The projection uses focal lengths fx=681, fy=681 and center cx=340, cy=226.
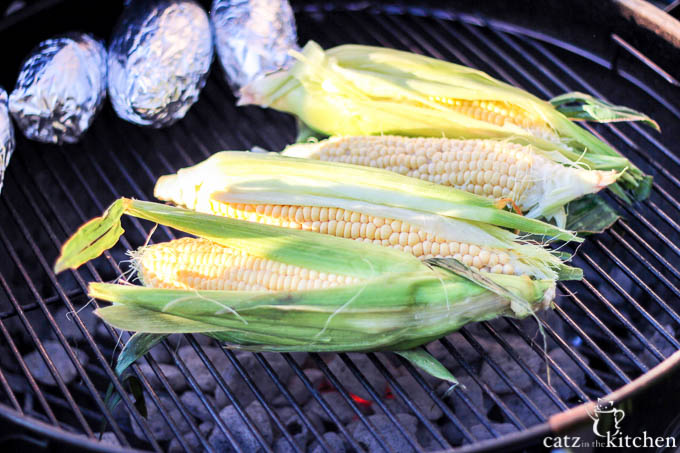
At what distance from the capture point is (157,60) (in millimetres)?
2111

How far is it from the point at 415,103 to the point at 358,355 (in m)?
0.76

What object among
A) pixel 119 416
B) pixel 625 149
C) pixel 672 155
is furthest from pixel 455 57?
pixel 119 416

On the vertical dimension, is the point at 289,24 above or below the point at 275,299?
above

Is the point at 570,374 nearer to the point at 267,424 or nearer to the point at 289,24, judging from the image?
the point at 267,424

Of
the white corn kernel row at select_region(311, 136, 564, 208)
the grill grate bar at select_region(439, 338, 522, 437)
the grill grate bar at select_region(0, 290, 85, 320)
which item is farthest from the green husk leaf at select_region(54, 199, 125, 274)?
the grill grate bar at select_region(439, 338, 522, 437)

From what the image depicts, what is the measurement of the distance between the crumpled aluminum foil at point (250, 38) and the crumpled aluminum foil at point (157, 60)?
70mm

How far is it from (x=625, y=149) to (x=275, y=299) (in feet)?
4.48

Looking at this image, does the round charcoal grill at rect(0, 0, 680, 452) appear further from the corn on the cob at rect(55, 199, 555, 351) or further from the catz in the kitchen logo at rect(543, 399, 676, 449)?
the corn on the cob at rect(55, 199, 555, 351)

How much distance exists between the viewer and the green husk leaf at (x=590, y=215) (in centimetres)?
187

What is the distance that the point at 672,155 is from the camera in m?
2.04

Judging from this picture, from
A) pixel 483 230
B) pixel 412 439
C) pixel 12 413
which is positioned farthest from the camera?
pixel 483 230

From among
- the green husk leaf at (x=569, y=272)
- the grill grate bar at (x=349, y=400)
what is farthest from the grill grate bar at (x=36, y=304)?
the green husk leaf at (x=569, y=272)

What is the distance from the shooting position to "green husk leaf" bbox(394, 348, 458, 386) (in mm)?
1532

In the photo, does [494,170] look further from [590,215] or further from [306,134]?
[306,134]
